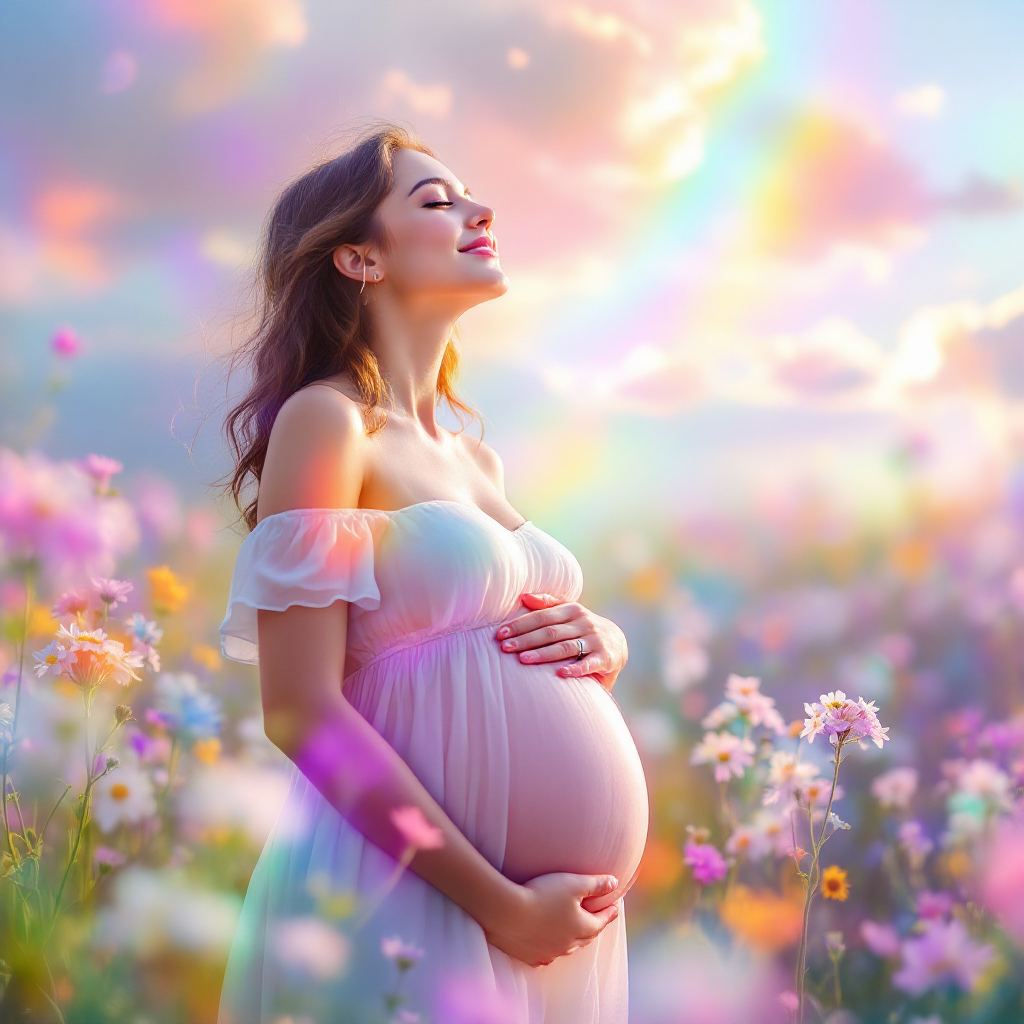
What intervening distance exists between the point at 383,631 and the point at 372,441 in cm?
28

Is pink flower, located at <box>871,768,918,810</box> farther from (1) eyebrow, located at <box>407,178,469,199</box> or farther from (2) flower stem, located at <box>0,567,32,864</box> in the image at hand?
(2) flower stem, located at <box>0,567,32,864</box>

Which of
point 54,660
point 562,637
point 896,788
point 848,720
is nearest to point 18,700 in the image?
point 54,660

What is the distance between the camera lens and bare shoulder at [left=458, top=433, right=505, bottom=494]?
170cm

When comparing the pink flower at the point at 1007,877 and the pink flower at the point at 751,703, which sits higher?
the pink flower at the point at 751,703

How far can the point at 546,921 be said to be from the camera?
3.68 ft

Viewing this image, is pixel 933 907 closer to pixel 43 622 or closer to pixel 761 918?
pixel 761 918

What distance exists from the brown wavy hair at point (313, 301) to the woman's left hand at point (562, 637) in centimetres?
40

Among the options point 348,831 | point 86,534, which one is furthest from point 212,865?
point 348,831

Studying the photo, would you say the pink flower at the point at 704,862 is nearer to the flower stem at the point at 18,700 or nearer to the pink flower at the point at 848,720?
the pink flower at the point at 848,720

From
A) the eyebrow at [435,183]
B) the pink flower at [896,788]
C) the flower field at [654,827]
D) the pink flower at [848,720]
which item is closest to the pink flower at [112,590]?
the flower field at [654,827]

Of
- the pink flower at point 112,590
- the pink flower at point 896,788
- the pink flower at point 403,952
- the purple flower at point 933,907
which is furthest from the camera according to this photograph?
the pink flower at point 896,788

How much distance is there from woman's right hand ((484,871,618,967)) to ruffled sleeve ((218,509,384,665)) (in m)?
0.42

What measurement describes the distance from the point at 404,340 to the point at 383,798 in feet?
2.53

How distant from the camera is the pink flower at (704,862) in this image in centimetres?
188
